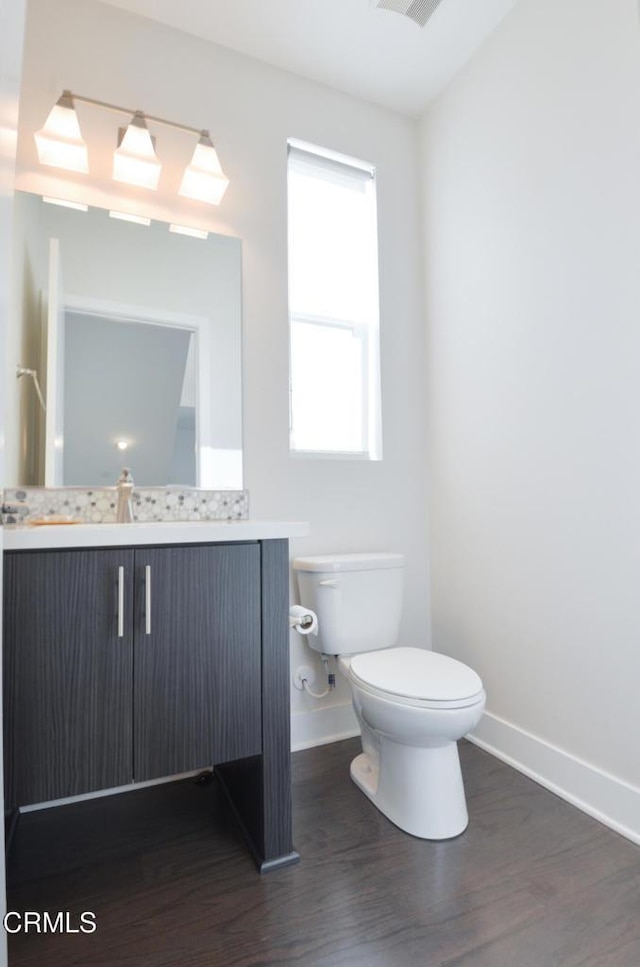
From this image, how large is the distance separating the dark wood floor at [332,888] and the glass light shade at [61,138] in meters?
2.03

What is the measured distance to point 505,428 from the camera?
1835mm

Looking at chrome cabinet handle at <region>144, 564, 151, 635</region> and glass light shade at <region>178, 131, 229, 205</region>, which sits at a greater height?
glass light shade at <region>178, 131, 229, 205</region>

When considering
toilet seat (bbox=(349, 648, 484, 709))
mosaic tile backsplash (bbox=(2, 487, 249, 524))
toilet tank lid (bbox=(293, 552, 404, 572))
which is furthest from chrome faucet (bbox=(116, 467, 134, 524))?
toilet seat (bbox=(349, 648, 484, 709))

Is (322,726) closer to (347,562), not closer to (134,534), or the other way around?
(347,562)

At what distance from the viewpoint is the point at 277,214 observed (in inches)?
77.0

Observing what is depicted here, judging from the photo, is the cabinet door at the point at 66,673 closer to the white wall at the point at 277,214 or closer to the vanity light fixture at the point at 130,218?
the white wall at the point at 277,214

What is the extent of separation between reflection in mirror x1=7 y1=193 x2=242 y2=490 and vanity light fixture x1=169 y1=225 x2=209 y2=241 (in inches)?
0.8

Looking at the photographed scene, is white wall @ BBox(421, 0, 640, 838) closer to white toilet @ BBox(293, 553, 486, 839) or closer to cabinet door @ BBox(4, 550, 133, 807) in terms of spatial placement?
white toilet @ BBox(293, 553, 486, 839)

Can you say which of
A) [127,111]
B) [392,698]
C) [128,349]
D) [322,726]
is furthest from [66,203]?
[322,726]

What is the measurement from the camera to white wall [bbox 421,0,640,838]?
1422 millimetres

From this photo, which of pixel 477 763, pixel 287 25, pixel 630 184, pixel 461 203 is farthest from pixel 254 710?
pixel 287 25

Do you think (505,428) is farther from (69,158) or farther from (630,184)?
(69,158)

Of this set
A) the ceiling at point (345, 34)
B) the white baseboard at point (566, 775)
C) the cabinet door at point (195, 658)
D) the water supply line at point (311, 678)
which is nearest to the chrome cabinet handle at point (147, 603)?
the cabinet door at point (195, 658)

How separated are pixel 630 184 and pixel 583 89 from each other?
1.29ft
